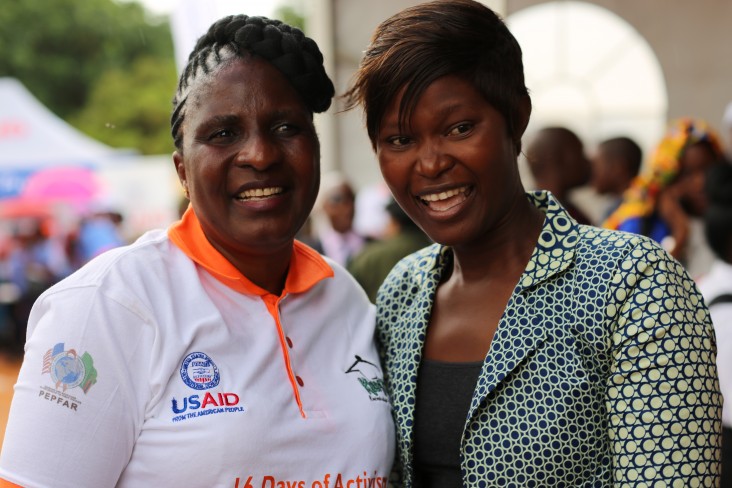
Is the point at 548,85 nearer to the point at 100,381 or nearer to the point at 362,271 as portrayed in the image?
the point at 362,271

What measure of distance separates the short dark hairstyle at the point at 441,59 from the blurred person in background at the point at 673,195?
3012 millimetres

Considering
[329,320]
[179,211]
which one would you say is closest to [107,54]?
[179,211]

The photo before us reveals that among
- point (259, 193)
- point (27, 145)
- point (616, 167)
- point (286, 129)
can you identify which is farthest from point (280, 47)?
point (27, 145)

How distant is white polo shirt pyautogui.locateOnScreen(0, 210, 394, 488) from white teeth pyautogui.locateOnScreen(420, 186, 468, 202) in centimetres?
48

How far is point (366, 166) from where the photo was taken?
887cm

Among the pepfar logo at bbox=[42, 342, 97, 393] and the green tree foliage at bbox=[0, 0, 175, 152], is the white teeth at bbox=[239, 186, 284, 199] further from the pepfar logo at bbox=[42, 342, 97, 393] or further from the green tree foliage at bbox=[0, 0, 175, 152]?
the green tree foliage at bbox=[0, 0, 175, 152]

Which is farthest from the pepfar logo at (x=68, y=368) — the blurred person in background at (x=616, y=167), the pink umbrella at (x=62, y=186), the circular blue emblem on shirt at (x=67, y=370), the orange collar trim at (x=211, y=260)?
the pink umbrella at (x=62, y=186)

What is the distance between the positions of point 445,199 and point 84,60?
35.6 metres

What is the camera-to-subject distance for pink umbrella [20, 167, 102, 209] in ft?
45.1

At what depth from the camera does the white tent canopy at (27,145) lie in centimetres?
1398

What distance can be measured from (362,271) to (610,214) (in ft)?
5.75

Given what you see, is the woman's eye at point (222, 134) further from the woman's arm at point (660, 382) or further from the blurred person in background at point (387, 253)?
the blurred person in background at point (387, 253)

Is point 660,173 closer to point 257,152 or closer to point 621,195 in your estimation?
point 621,195

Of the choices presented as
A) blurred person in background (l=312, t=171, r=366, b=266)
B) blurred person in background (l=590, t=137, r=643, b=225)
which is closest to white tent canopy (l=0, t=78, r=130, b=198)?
blurred person in background (l=312, t=171, r=366, b=266)
